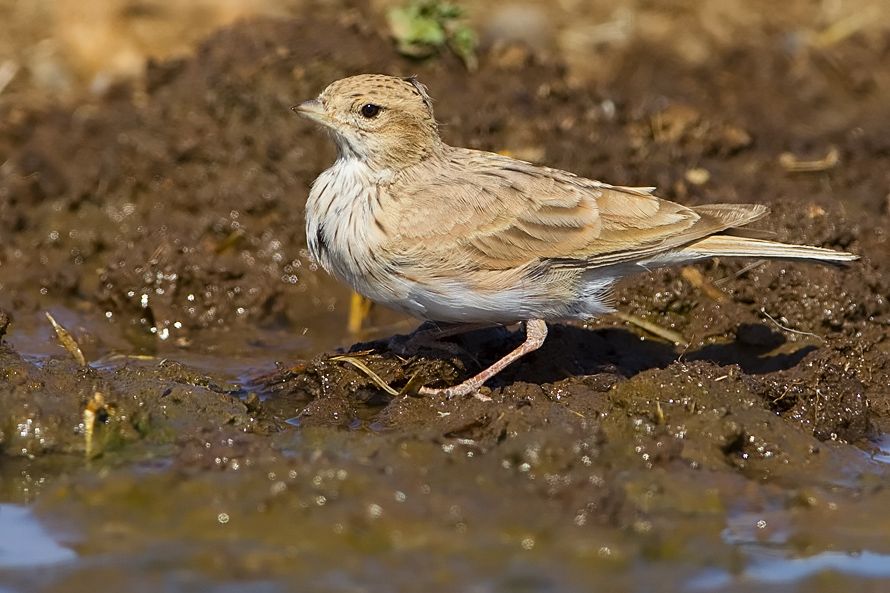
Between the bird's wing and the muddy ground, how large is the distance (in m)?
0.66

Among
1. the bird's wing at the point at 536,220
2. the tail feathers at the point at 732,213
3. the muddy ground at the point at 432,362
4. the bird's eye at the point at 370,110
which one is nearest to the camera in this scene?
the muddy ground at the point at 432,362

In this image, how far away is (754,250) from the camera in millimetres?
6891

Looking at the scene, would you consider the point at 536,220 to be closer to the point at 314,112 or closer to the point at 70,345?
the point at 314,112

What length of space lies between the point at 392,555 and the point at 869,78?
780 centimetres

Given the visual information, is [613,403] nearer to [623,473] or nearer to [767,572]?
[623,473]

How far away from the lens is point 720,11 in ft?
39.0

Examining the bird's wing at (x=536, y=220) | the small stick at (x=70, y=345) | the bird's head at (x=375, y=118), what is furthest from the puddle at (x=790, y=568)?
the small stick at (x=70, y=345)

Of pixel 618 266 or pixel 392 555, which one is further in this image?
pixel 618 266

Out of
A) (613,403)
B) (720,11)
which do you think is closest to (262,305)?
(613,403)

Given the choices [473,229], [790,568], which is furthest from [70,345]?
[790,568]

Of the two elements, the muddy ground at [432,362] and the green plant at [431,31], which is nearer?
the muddy ground at [432,362]

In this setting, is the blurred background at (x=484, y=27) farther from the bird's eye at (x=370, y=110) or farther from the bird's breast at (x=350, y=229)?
the bird's breast at (x=350, y=229)

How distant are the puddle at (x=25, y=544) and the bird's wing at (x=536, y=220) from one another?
2.28 metres

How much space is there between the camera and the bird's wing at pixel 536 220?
6777 millimetres
